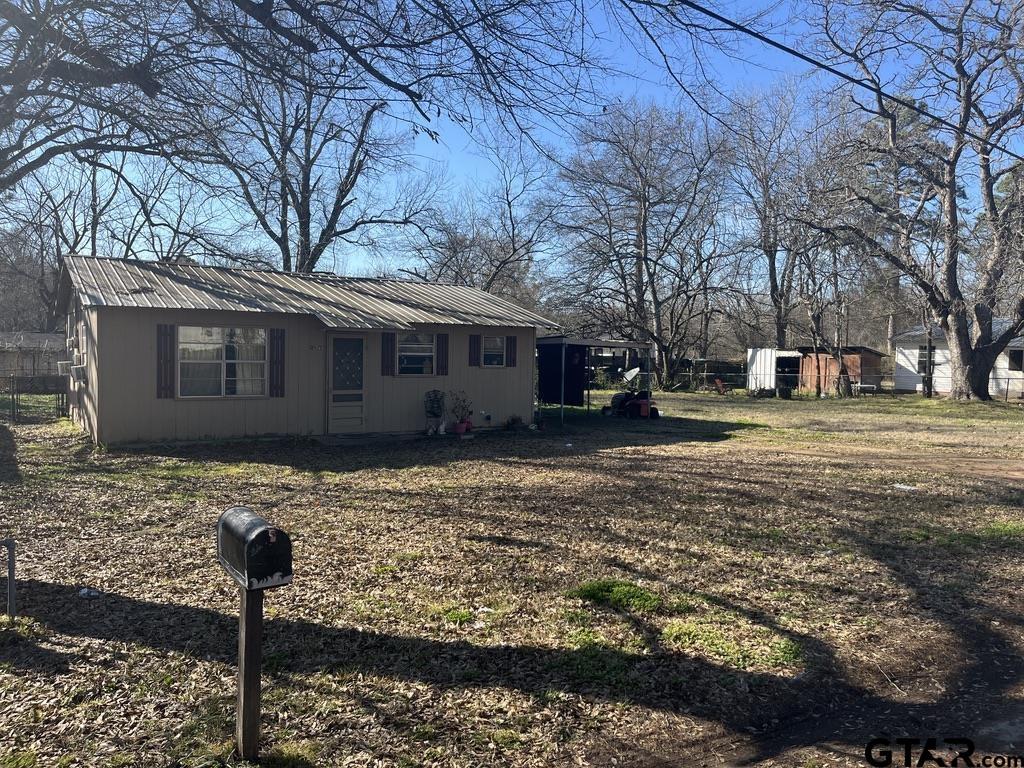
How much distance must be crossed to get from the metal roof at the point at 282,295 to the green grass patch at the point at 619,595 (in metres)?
8.88

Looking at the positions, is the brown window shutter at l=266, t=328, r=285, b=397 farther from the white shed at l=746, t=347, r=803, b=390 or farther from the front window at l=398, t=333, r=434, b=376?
the white shed at l=746, t=347, r=803, b=390

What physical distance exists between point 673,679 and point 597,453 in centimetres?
911

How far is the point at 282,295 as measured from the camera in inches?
568

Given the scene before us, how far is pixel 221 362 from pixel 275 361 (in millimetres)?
910

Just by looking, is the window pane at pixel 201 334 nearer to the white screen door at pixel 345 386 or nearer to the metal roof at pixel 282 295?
the metal roof at pixel 282 295

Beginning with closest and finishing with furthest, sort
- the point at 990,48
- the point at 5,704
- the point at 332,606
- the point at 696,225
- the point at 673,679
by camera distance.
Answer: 1. the point at 5,704
2. the point at 673,679
3. the point at 332,606
4. the point at 990,48
5. the point at 696,225

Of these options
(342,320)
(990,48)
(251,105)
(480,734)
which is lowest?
(480,734)

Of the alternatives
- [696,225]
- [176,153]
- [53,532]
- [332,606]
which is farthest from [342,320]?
[696,225]

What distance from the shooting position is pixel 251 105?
23.2 ft

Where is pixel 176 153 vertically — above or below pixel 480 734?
above

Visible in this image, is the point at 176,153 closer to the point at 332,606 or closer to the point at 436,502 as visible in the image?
the point at 436,502

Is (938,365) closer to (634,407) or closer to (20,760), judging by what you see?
(634,407)

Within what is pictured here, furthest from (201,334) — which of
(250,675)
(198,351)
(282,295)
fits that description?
(250,675)

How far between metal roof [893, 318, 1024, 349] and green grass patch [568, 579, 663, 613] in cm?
3181
